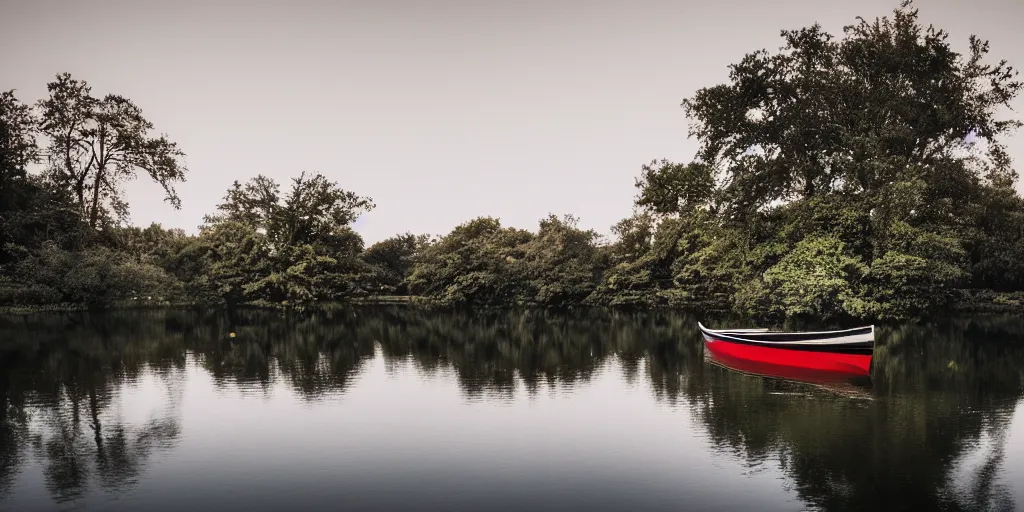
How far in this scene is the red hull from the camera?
26.8 metres

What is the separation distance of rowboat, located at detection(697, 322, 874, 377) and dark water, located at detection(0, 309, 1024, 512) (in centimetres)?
112

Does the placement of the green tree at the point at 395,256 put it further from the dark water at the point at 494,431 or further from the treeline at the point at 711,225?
the dark water at the point at 494,431

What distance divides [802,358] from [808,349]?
61 cm

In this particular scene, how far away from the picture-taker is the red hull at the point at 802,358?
2683cm

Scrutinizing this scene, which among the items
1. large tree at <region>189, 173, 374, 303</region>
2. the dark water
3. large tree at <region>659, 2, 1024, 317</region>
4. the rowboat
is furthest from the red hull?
large tree at <region>189, 173, 374, 303</region>

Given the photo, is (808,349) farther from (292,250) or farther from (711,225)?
(292,250)

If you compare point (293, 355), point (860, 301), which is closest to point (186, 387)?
point (293, 355)

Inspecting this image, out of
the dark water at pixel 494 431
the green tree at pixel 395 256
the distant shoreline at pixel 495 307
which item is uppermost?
the green tree at pixel 395 256

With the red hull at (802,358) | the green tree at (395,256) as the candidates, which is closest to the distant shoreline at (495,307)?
the green tree at (395,256)

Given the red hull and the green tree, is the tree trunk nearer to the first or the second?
the green tree

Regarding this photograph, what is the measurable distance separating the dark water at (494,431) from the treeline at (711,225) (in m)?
9.30

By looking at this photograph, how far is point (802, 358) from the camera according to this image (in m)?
28.3

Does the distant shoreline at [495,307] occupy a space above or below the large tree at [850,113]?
below

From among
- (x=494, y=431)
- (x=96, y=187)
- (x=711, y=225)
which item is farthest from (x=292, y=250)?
(x=494, y=431)
